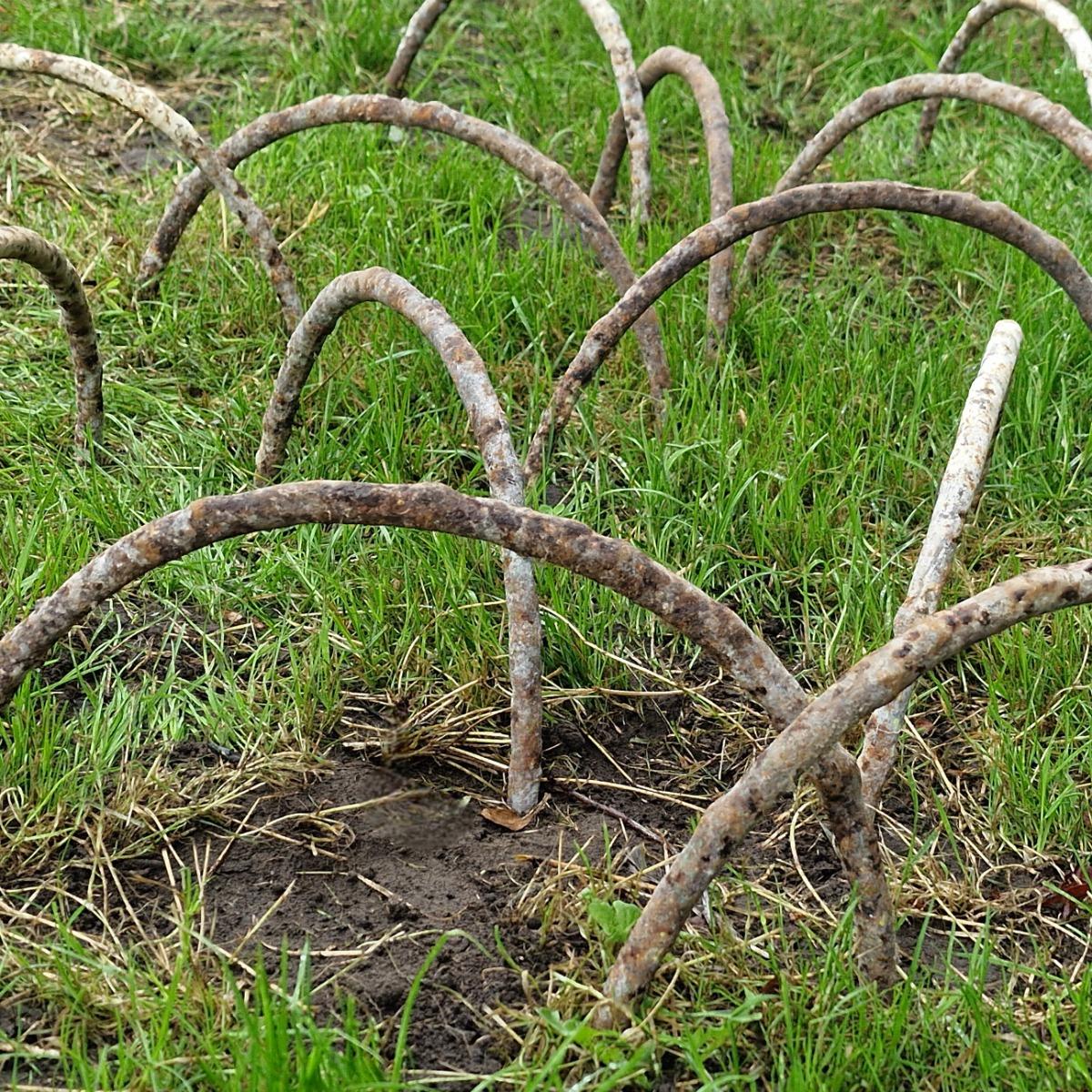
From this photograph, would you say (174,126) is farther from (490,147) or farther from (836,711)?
(836,711)

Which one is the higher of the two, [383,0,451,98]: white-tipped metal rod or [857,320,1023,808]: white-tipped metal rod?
[383,0,451,98]: white-tipped metal rod

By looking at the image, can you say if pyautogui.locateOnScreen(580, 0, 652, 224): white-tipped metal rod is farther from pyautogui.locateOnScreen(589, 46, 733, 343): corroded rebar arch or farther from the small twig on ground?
the small twig on ground

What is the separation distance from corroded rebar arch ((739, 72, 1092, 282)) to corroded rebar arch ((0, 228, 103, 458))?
4.84 ft

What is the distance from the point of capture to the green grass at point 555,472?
1.98m

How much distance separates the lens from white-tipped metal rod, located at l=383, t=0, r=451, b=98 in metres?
4.09

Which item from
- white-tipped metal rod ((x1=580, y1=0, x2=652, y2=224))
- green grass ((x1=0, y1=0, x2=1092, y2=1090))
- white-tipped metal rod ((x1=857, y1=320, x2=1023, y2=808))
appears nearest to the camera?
green grass ((x1=0, y1=0, x2=1092, y2=1090))

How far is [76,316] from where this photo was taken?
9.63 feet

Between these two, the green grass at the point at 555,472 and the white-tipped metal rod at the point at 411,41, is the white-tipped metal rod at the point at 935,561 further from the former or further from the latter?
the white-tipped metal rod at the point at 411,41

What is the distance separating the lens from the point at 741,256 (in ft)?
12.6

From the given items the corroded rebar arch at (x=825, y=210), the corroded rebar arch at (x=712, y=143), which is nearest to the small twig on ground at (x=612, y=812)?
the corroded rebar arch at (x=825, y=210)

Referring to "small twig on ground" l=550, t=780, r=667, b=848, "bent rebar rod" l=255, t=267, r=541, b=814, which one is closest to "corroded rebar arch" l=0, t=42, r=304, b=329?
"bent rebar rod" l=255, t=267, r=541, b=814

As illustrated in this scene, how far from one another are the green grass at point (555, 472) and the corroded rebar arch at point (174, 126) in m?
0.26

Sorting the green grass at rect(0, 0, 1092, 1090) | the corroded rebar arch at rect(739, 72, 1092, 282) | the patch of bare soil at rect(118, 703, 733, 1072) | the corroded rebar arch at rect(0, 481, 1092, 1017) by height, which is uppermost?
the corroded rebar arch at rect(739, 72, 1092, 282)

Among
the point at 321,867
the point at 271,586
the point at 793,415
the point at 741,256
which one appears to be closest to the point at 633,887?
the point at 321,867
